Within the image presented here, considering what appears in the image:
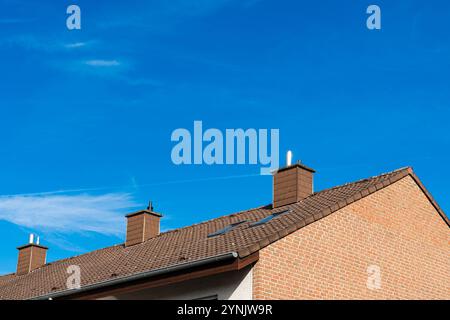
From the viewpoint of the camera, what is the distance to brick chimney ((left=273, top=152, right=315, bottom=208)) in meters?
17.8

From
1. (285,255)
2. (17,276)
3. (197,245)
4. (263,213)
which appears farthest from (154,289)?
(17,276)

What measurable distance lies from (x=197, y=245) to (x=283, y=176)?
144 inches

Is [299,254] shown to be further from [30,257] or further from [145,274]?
[30,257]

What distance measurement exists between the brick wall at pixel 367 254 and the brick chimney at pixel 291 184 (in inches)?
83.8

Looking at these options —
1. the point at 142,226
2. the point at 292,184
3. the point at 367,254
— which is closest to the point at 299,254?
the point at 367,254

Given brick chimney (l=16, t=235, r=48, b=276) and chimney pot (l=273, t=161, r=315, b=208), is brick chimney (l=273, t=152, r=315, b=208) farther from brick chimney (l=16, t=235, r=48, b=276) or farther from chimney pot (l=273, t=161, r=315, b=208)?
brick chimney (l=16, t=235, r=48, b=276)

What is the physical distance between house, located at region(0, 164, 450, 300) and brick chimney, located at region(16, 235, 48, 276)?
4.81 meters

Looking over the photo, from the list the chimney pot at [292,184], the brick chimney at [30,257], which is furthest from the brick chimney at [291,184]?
the brick chimney at [30,257]

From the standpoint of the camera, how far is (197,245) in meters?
15.7

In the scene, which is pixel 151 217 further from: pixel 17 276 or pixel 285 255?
pixel 285 255

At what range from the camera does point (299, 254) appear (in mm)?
14102

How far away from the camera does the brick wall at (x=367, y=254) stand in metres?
13.7
